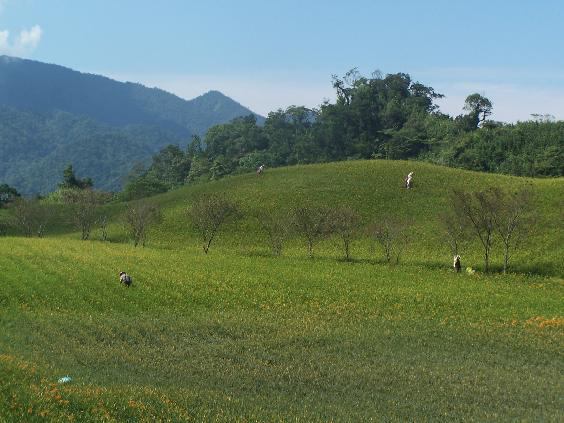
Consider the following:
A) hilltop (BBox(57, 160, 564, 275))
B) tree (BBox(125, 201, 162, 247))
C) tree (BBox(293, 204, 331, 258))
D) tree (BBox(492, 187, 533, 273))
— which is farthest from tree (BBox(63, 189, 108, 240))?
tree (BBox(492, 187, 533, 273))

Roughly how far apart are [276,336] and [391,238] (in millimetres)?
33649

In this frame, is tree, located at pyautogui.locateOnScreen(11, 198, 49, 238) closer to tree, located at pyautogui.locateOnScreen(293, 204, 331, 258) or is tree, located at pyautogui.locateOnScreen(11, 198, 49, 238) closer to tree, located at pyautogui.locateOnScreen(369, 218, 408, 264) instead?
tree, located at pyautogui.locateOnScreen(293, 204, 331, 258)

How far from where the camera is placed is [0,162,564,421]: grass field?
16.9 metres

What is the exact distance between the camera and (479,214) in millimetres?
54406

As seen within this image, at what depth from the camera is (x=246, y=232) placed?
2884 inches

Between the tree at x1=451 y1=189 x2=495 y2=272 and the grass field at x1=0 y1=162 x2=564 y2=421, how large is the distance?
12.7ft

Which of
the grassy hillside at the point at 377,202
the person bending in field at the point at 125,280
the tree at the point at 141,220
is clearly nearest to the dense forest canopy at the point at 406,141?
the grassy hillside at the point at 377,202

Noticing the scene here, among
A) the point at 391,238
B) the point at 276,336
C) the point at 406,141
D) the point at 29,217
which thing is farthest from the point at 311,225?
the point at 406,141

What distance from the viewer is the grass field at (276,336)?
16.9 m

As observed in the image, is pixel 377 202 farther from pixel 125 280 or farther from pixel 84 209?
pixel 125 280

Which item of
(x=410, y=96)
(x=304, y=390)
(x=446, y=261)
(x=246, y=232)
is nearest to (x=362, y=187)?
(x=246, y=232)

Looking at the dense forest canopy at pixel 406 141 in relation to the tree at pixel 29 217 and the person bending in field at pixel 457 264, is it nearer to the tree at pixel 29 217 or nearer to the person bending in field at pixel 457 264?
the tree at pixel 29 217

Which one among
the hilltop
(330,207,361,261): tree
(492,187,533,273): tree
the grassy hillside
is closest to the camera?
(492,187,533,273): tree

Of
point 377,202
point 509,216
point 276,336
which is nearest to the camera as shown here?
→ point 276,336
